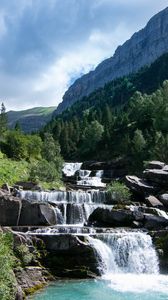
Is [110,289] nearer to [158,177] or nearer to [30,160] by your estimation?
[158,177]

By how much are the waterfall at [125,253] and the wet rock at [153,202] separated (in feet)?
48.3

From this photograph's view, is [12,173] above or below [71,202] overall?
above

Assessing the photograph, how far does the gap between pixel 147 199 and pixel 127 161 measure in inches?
2358

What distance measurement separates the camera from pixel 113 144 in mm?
150125

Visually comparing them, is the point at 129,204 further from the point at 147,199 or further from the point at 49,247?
→ the point at 49,247

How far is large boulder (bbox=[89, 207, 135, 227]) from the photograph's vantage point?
56.8 m

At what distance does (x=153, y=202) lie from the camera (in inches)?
2576

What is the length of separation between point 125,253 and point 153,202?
1795 cm

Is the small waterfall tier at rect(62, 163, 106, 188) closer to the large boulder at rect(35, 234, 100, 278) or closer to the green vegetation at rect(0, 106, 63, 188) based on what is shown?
the green vegetation at rect(0, 106, 63, 188)

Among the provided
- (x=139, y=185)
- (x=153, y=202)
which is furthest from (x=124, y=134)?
(x=153, y=202)

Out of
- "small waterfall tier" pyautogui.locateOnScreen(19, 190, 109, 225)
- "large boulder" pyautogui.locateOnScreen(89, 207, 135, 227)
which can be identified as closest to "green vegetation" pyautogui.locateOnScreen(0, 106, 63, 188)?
"small waterfall tier" pyautogui.locateOnScreen(19, 190, 109, 225)

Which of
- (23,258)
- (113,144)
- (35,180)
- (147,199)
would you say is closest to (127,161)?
(113,144)

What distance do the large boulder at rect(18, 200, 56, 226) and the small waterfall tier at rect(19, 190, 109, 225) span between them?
2907mm

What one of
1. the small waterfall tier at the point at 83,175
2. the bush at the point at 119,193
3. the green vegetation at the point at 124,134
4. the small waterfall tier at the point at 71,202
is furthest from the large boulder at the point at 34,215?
the green vegetation at the point at 124,134
